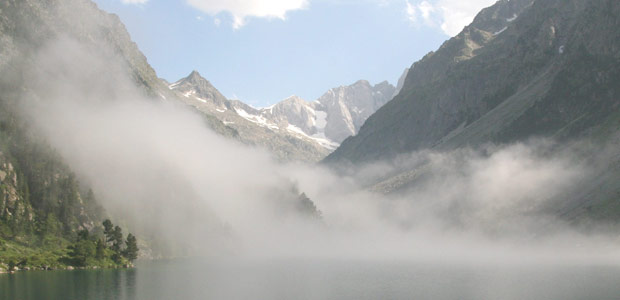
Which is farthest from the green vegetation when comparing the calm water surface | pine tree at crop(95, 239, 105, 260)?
the calm water surface

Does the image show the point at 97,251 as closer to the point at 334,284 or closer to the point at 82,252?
the point at 82,252

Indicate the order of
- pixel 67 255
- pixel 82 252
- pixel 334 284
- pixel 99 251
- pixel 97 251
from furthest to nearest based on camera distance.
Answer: pixel 99 251, pixel 97 251, pixel 67 255, pixel 82 252, pixel 334 284

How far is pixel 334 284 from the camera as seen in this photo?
395ft

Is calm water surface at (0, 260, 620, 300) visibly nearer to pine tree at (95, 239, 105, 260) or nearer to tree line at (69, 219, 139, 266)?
tree line at (69, 219, 139, 266)

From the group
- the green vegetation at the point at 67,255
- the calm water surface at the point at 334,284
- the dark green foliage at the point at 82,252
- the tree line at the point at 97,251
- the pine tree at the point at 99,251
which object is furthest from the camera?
the pine tree at the point at 99,251

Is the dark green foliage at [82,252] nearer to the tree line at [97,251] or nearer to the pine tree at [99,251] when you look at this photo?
the tree line at [97,251]

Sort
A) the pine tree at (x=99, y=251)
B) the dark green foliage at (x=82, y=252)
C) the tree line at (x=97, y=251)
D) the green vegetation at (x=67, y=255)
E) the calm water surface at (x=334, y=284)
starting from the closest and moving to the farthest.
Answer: the calm water surface at (x=334, y=284) < the green vegetation at (x=67, y=255) < the dark green foliage at (x=82, y=252) < the tree line at (x=97, y=251) < the pine tree at (x=99, y=251)

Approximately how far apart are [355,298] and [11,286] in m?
66.5

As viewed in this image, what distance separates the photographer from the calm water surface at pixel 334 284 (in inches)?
3900

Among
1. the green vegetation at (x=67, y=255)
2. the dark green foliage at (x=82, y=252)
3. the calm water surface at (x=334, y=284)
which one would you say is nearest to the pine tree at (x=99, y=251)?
the green vegetation at (x=67, y=255)

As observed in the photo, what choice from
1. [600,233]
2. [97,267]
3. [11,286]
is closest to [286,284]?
[11,286]

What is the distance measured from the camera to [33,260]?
15600cm

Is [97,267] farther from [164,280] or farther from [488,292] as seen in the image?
[488,292]

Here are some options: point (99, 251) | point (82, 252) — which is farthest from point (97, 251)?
point (82, 252)
